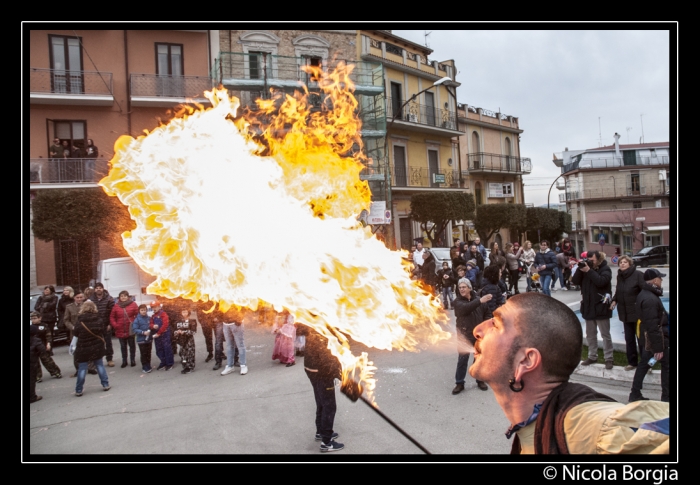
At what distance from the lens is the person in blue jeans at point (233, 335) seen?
725cm

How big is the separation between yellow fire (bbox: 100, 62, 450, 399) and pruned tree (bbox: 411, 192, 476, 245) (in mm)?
14381

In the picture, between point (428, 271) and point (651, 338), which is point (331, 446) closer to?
point (651, 338)

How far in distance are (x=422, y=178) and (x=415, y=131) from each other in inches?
91.0

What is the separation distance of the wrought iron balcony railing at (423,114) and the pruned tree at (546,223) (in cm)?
705

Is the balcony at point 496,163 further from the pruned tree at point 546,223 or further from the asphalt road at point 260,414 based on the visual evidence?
the asphalt road at point 260,414

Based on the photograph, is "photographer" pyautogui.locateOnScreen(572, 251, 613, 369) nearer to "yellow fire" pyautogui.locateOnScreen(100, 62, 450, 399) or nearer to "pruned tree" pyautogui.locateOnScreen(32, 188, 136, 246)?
"yellow fire" pyautogui.locateOnScreen(100, 62, 450, 399)

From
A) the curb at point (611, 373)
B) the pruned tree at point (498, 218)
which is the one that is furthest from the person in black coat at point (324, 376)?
the pruned tree at point (498, 218)

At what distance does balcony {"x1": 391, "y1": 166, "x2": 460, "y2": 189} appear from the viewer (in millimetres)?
21656
